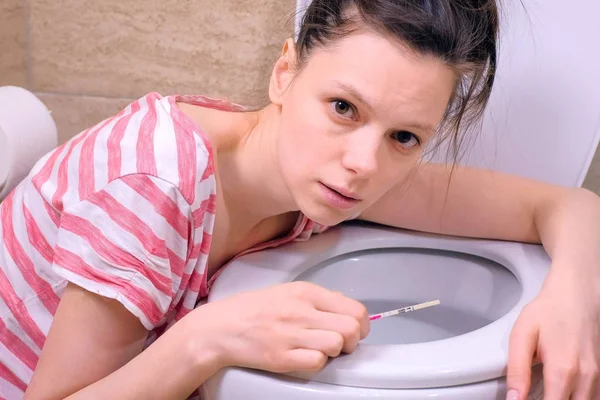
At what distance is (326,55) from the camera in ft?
2.07

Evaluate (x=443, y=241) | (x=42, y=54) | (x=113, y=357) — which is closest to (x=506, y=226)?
(x=443, y=241)

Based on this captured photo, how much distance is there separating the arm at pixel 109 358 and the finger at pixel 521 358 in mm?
222

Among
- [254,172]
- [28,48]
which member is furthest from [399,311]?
[28,48]

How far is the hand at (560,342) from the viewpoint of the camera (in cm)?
55

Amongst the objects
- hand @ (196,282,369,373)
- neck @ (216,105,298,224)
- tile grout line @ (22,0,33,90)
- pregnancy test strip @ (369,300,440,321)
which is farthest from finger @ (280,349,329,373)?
tile grout line @ (22,0,33,90)

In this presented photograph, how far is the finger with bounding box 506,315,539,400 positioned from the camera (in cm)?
53

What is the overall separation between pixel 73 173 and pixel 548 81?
538 millimetres

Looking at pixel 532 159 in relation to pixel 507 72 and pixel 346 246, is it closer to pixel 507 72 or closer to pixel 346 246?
→ pixel 507 72

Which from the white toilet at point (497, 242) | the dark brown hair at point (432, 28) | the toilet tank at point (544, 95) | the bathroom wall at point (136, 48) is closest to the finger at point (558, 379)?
the white toilet at point (497, 242)

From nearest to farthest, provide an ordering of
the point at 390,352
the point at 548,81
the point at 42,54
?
the point at 390,352
the point at 548,81
the point at 42,54

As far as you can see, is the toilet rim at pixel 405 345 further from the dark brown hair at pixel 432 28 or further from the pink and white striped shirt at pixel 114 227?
the dark brown hair at pixel 432 28

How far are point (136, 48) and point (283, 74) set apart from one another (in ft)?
1.61

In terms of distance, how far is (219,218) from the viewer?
727mm

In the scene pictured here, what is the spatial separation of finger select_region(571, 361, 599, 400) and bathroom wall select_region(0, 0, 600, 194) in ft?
1.92
